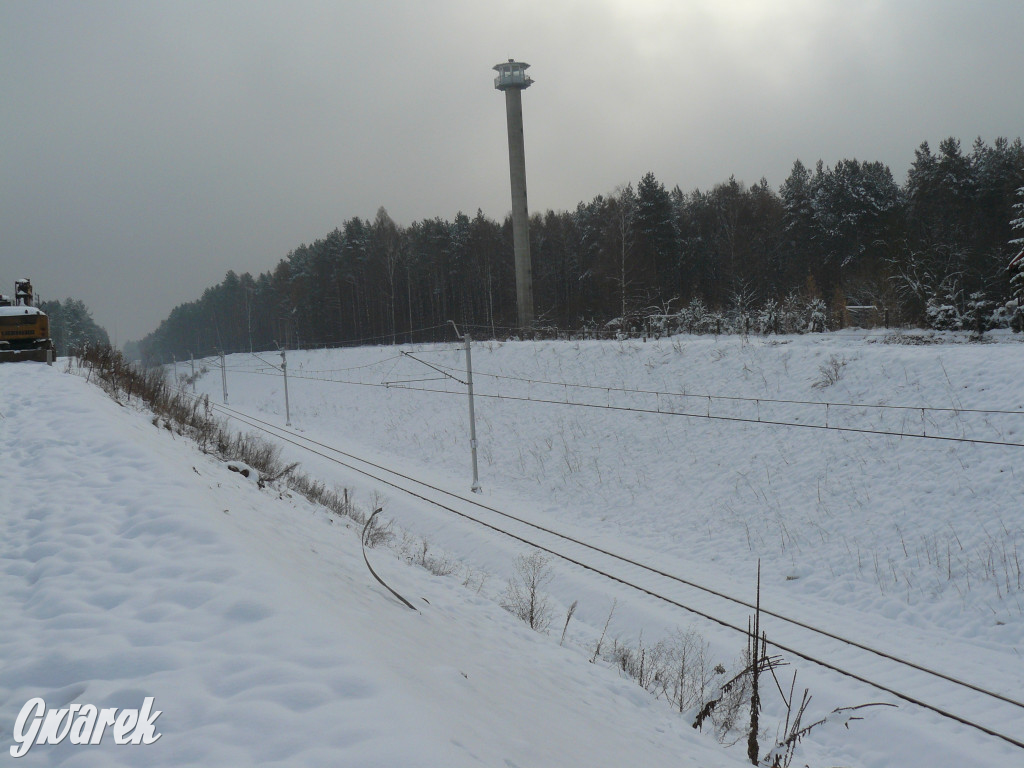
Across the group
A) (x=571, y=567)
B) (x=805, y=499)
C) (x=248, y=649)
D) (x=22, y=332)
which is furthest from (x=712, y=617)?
(x=22, y=332)

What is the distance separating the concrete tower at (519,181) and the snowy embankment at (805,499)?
1667 centimetres

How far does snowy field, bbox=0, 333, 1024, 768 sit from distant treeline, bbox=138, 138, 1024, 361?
9.57m

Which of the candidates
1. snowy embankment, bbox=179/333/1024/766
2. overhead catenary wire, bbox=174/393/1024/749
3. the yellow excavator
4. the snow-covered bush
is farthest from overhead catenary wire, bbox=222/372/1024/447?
the yellow excavator

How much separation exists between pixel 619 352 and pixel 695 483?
32.7 feet

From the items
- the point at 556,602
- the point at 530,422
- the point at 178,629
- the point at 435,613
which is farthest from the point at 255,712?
the point at 530,422

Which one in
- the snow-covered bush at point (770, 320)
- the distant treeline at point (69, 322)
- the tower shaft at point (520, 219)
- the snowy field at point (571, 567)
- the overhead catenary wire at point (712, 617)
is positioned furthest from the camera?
the distant treeline at point (69, 322)

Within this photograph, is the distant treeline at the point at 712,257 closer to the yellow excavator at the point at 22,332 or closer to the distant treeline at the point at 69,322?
the yellow excavator at the point at 22,332

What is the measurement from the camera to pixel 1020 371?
15.2 m

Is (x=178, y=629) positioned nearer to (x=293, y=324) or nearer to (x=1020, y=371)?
(x=1020, y=371)

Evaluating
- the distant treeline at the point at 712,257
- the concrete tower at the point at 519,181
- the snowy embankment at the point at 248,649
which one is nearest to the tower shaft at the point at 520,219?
the concrete tower at the point at 519,181

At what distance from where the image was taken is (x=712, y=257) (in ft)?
183

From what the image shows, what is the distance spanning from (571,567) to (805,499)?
20.8 feet

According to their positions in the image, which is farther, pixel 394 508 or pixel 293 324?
pixel 293 324

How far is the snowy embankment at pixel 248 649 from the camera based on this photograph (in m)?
3.38
